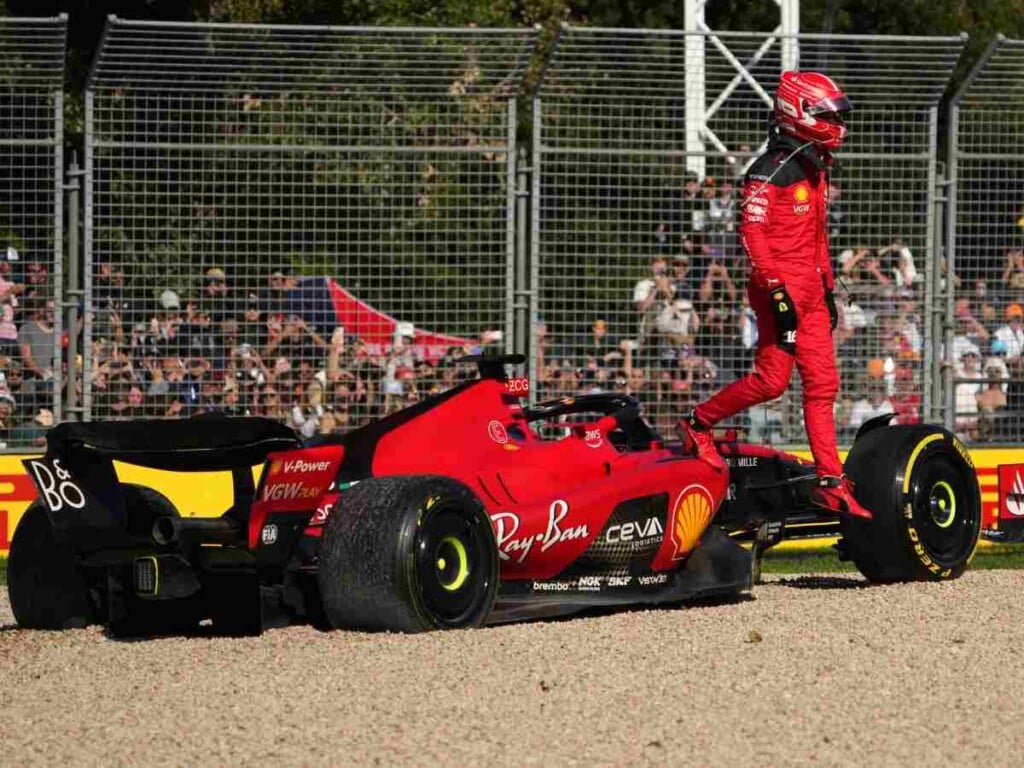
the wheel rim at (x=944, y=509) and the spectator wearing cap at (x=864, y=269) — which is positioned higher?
the spectator wearing cap at (x=864, y=269)

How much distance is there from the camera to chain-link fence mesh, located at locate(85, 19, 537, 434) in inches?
479

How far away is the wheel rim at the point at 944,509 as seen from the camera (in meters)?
9.43

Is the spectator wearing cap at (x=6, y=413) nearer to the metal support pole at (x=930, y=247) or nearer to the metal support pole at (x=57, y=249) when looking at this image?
the metal support pole at (x=57, y=249)

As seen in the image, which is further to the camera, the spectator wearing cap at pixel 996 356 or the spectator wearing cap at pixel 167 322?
the spectator wearing cap at pixel 996 356

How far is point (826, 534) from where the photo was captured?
966cm

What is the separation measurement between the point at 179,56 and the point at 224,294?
4.97 ft

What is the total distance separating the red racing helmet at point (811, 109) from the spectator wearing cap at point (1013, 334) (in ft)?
14.1

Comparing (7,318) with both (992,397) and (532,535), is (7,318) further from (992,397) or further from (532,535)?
(992,397)

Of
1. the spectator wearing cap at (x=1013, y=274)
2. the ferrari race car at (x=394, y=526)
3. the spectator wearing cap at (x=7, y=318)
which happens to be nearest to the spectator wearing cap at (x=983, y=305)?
the spectator wearing cap at (x=1013, y=274)

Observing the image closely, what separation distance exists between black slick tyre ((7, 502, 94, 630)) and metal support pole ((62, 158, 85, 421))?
3874 mm

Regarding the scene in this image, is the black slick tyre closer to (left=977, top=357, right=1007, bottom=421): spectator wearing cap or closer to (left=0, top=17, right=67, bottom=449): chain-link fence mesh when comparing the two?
(left=0, top=17, right=67, bottom=449): chain-link fence mesh

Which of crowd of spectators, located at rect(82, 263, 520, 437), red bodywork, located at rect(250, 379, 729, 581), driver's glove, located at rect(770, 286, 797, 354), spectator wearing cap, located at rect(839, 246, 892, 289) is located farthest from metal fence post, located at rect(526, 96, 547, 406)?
red bodywork, located at rect(250, 379, 729, 581)

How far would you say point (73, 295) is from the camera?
12180mm

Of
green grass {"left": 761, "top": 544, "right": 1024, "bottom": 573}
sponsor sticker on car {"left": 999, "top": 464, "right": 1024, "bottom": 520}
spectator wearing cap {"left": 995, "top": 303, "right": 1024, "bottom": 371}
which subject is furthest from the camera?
spectator wearing cap {"left": 995, "top": 303, "right": 1024, "bottom": 371}
